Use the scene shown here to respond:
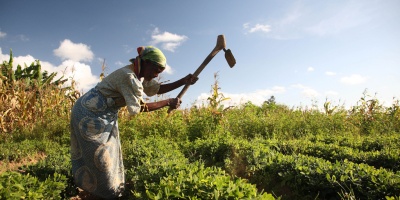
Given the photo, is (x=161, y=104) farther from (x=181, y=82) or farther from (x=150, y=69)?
(x=181, y=82)

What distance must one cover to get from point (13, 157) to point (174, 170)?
14.0 feet

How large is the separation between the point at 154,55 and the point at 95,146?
3.70 ft

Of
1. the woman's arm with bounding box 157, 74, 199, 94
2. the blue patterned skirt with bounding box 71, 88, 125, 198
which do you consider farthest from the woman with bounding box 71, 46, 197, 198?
the woman's arm with bounding box 157, 74, 199, 94

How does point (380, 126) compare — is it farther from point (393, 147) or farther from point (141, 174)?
point (141, 174)

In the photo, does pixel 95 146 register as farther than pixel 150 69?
No

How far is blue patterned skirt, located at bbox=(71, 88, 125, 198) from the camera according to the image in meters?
2.94

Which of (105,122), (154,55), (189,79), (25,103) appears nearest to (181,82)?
(189,79)

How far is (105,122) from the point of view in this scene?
3.01 meters

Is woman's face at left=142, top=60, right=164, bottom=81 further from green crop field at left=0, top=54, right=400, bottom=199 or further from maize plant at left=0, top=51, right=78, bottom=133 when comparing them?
maize plant at left=0, top=51, right=78, bottom=133

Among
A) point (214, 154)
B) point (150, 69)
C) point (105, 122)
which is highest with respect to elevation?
point (150, 69)

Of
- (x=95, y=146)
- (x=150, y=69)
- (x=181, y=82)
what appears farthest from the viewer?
(x=181, y=82)

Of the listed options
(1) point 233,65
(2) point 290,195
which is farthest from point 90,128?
(2) point 290,195

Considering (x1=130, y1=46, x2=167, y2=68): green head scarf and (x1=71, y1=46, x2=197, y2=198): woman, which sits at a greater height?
(x1=130, y1=46, x2=167, y2=68): green head scarf

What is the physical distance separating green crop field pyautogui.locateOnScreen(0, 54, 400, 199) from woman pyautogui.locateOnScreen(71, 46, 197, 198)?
0.88 ft
